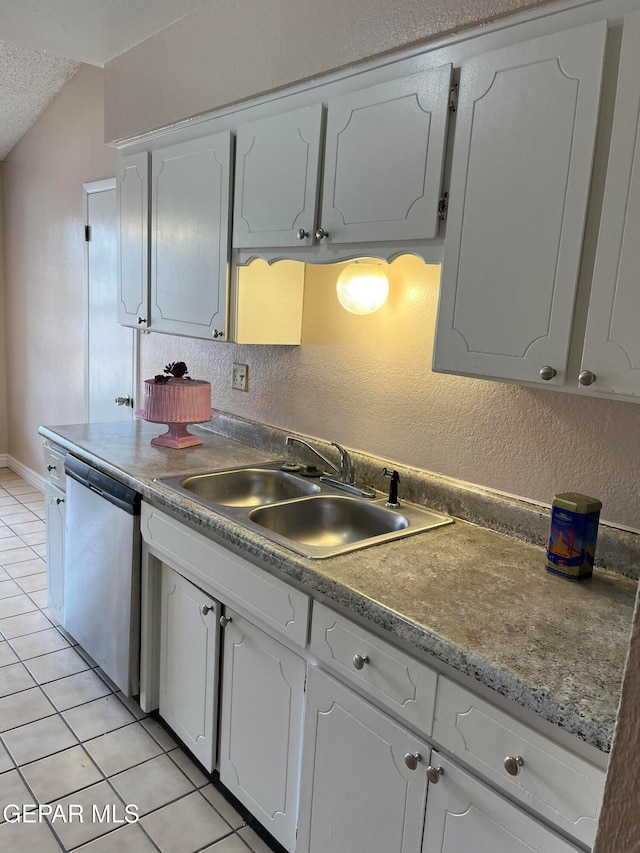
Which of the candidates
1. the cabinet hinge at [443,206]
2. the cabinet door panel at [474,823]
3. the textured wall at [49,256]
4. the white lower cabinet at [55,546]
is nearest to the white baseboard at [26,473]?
the textured wall at [49,256]

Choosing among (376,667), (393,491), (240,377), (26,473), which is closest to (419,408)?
(393,491)

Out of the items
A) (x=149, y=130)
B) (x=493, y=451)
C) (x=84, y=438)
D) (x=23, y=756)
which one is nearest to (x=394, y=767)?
(x=493, y=451)

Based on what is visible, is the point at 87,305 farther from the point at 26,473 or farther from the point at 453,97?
the point at 453,97

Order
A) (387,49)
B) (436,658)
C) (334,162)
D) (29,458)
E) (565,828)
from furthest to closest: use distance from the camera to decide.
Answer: (29,458) → (334,162) → (387,49) → (436,658) → (565,828)

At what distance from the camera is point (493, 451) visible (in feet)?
5.90

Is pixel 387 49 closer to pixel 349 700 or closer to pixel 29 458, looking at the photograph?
pixel 349 700

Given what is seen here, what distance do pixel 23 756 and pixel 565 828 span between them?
1773 mm

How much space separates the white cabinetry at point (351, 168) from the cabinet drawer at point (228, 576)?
2.94 feet

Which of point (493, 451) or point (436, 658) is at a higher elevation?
point (493, 451)

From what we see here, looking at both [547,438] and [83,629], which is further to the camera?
[83,629]

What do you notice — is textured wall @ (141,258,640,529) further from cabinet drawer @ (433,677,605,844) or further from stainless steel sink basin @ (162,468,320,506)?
cabinet drawer @ (433,677,605,844)

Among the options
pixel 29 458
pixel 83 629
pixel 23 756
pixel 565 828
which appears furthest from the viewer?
pixel 29 458

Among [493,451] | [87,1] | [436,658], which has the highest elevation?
[87,1]

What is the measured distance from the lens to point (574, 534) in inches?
57.4
